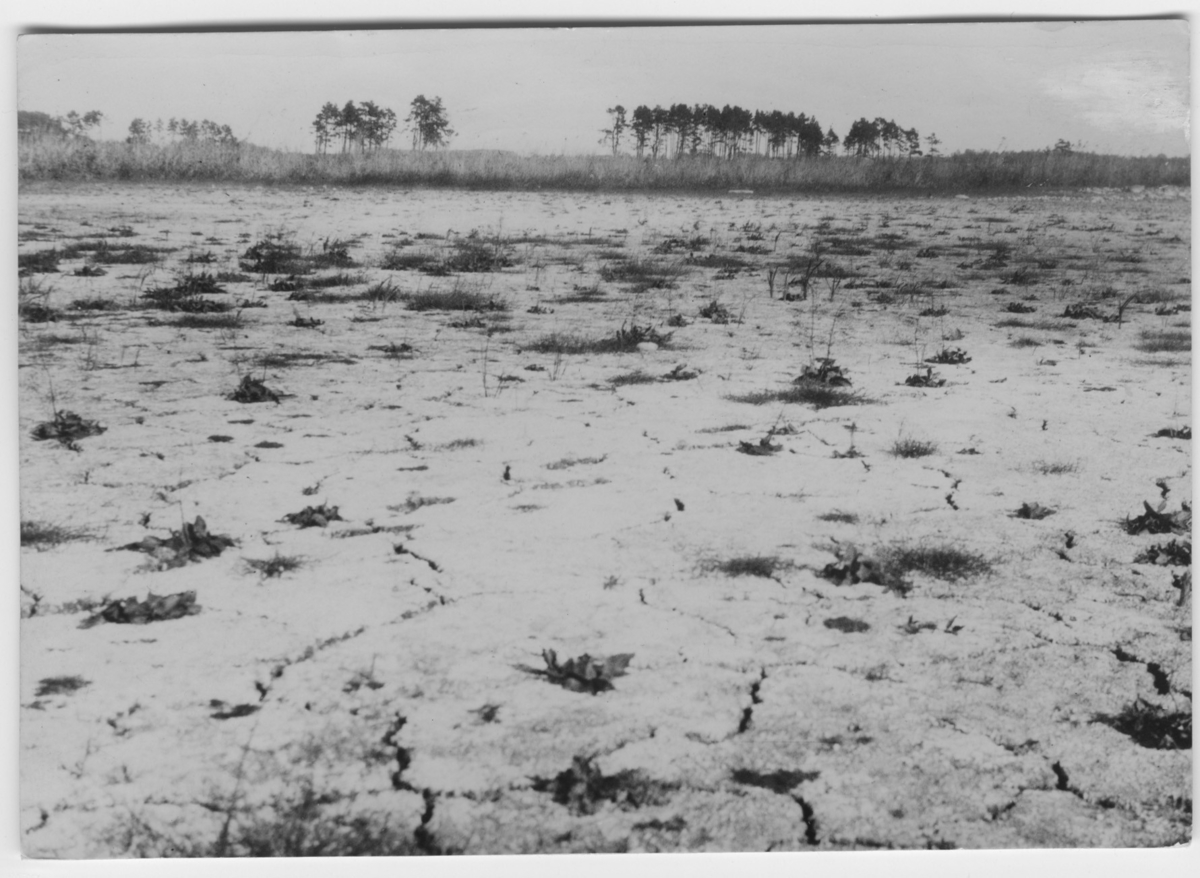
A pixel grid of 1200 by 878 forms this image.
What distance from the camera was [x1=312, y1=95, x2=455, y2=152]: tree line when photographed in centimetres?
509

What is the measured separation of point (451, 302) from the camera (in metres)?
5.93

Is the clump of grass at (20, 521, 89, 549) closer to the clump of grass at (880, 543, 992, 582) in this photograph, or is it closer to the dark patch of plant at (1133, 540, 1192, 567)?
the clump of grass at (880, 543, 992, 582)

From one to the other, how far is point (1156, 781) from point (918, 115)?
10.7 feet

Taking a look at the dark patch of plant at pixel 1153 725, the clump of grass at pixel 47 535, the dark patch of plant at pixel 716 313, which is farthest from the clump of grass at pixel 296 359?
the dark patch of plant at pixel 1153 725

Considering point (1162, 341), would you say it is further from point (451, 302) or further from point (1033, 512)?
point (451, 302)

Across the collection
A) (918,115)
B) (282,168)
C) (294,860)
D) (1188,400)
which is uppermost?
(918,115)

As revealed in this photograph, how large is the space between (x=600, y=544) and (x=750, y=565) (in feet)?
1.83

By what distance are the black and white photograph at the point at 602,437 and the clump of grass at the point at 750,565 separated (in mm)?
12

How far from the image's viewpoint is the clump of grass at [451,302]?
19.4ft

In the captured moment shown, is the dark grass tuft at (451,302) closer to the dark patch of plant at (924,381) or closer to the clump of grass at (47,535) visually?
the dark patch of plant at (924,381)

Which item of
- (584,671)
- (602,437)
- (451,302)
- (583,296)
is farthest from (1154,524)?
(451,302)

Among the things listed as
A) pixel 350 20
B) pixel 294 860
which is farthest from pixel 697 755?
pixel 350 20

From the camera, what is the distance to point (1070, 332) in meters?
5.67

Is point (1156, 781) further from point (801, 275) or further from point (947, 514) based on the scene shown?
point (801, 275)
